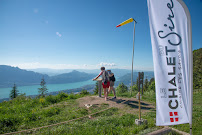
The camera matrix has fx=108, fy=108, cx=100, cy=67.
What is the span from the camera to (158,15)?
2.84 meters

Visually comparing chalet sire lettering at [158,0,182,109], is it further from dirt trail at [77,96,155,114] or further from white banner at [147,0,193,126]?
dirt trail at [77,96,155,114]

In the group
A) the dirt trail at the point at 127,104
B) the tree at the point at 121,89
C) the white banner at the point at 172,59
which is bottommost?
the tree at the point at 121,89

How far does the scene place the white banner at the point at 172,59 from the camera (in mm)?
2725

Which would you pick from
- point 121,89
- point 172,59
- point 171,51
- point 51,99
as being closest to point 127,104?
point 172,59

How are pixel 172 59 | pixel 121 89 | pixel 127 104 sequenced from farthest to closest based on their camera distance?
pixel 121 89 → pixel 127 104 → pixel 172 59

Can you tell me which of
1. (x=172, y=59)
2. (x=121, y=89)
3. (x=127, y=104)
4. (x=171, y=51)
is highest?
(x=171, y=51)

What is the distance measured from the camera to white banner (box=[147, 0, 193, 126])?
8.94 ft

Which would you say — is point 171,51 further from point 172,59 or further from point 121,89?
point 121,89

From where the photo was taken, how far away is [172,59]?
278 centimetres

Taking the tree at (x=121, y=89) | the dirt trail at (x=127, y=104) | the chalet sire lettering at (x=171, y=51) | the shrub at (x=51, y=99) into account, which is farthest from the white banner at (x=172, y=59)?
the tree at (x=121, y=89)

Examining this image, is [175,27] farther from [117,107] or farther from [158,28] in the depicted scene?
[117,107]

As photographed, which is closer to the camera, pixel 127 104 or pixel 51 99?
pixel 127 104

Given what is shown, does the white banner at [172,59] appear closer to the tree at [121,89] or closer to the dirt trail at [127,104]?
the dirt trail at [127,104]

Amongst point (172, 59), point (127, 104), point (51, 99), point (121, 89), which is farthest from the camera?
point (121, 89)
